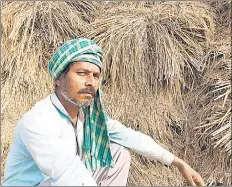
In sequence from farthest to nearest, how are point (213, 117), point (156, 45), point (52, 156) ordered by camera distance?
point (156, 45)
point (213, 117)
point (52, 156)

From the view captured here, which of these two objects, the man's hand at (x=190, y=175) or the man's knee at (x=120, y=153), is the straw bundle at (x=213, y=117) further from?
the man's knee at (x=120, y=153)

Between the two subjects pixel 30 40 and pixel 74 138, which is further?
pixel 30 40

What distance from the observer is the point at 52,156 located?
119 centimetres

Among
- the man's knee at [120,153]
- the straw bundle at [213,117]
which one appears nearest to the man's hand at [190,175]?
the man's knee at [120,153]

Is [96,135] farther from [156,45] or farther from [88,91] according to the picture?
[156,45]

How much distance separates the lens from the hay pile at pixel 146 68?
6.73 feet

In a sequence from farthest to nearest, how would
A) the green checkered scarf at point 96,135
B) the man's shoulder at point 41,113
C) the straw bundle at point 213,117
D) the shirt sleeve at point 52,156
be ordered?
the straw bundle at point 213,117 → the green checkered scarf at point 96,135 → the man's shoulder at point 41,113 → the shirt sleeve at point 52,156

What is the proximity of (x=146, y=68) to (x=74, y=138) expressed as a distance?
0.75 metres

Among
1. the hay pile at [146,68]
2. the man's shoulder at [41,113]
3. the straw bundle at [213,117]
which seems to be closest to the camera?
the man's shoulder at [41,113]

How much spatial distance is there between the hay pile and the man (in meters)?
0.45

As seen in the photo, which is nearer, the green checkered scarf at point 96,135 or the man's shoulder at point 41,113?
the man's shoulder at point 41,113

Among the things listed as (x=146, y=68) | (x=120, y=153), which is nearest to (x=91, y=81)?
(x=120, y=153)

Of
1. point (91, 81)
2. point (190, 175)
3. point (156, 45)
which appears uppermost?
point (156, 45)

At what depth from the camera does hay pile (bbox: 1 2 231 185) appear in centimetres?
205
